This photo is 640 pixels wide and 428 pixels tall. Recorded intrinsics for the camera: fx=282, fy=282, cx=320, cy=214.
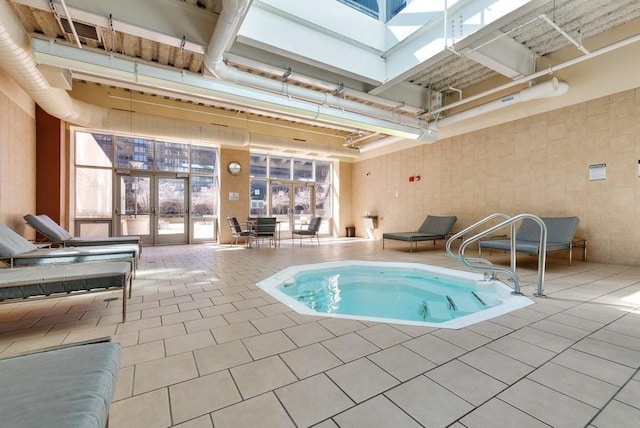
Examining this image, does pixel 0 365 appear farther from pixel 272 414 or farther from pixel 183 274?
pixel 183 274

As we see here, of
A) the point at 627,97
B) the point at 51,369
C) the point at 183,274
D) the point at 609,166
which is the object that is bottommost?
the point at 183,274

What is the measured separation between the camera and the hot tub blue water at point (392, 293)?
9.54ft

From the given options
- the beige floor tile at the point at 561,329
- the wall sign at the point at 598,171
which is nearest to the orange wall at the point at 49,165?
the beige floor tile at the point at 561,329

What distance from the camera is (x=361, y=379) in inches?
61.7

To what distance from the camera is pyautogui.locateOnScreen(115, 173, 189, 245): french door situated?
298 inches

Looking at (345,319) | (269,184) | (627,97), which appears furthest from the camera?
(269,184)

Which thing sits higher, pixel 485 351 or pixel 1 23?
pixel 1 23

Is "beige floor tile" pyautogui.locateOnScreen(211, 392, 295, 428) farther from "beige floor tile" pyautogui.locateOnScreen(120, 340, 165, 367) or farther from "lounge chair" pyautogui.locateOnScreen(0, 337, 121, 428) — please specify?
"beige floor tile" pyautogui.locateOnScreen(120, 340, 165, 367)

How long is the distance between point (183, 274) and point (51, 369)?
3466 millimetres

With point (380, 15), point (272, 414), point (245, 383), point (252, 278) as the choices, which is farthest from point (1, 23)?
point (380, 15)

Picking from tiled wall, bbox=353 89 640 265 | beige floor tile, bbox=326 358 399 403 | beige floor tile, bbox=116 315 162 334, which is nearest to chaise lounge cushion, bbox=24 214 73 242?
beige floor tile, bbox=116 315 162 334

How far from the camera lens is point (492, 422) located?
124 centimetres

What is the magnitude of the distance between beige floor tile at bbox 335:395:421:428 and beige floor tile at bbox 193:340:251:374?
0.77 meters

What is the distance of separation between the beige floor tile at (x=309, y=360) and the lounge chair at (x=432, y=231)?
494cm
